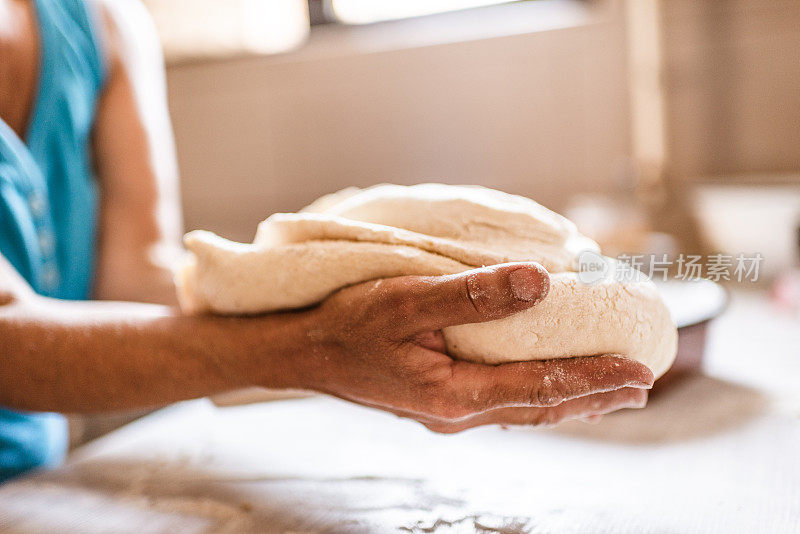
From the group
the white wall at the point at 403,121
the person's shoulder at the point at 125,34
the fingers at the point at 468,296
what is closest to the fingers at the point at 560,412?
the fingers at the point at 468,296

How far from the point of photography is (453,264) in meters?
0.65

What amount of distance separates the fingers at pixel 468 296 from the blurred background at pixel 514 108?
1.08 metres

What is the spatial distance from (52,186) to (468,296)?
2.75 feet

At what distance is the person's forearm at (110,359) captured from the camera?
2.41 feet

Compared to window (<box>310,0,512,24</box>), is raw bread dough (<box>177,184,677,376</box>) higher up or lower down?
lower down

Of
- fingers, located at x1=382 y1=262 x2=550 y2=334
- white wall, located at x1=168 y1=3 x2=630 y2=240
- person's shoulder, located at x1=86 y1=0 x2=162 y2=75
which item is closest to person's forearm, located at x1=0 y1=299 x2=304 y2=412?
fingers, located at x1=382 y1=262 x2=550 y2=334

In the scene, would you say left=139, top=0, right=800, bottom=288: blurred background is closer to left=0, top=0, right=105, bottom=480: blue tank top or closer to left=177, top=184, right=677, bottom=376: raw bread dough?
left=177, top=184, right=677, bottom=376: raw bread dough

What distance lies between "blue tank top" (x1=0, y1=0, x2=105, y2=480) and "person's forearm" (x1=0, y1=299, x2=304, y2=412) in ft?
0.75

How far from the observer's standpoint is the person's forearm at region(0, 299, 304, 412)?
735 millimetres

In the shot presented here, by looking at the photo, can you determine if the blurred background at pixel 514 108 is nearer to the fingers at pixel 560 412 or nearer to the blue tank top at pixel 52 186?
the fingers at pixel 560 412

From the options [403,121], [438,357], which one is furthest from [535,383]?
[403,121]

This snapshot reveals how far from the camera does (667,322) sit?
0.69 meters

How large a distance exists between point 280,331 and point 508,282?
0.83 ft

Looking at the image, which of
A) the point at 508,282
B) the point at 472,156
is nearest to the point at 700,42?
the point at 472,156
